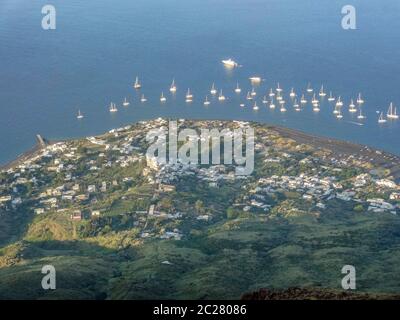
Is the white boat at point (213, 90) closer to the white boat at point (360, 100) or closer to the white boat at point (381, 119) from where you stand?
the white boat at point (360, 100)

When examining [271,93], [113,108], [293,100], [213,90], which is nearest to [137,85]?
[113,108]

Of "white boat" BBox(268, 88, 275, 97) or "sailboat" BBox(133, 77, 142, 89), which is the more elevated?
"sailboat" BBox(133, 77, 142, 89)

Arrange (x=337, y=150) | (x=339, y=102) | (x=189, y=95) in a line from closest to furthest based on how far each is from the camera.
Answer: (x=337, y=150)
(x=339, y=102)
(x=189, y=95)

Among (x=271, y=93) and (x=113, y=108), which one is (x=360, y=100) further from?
(x=113, y=108)

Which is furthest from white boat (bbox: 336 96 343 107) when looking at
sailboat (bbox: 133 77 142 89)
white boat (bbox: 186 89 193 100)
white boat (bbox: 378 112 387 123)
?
sailboat (bbox: 133 77 142 89)

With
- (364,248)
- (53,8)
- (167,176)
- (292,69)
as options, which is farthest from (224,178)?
(53,8)

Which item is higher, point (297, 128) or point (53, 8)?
point (53, 8)

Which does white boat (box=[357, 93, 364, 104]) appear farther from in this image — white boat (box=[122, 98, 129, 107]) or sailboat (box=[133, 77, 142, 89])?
white boat (box=[122, 98, 129, 107])
